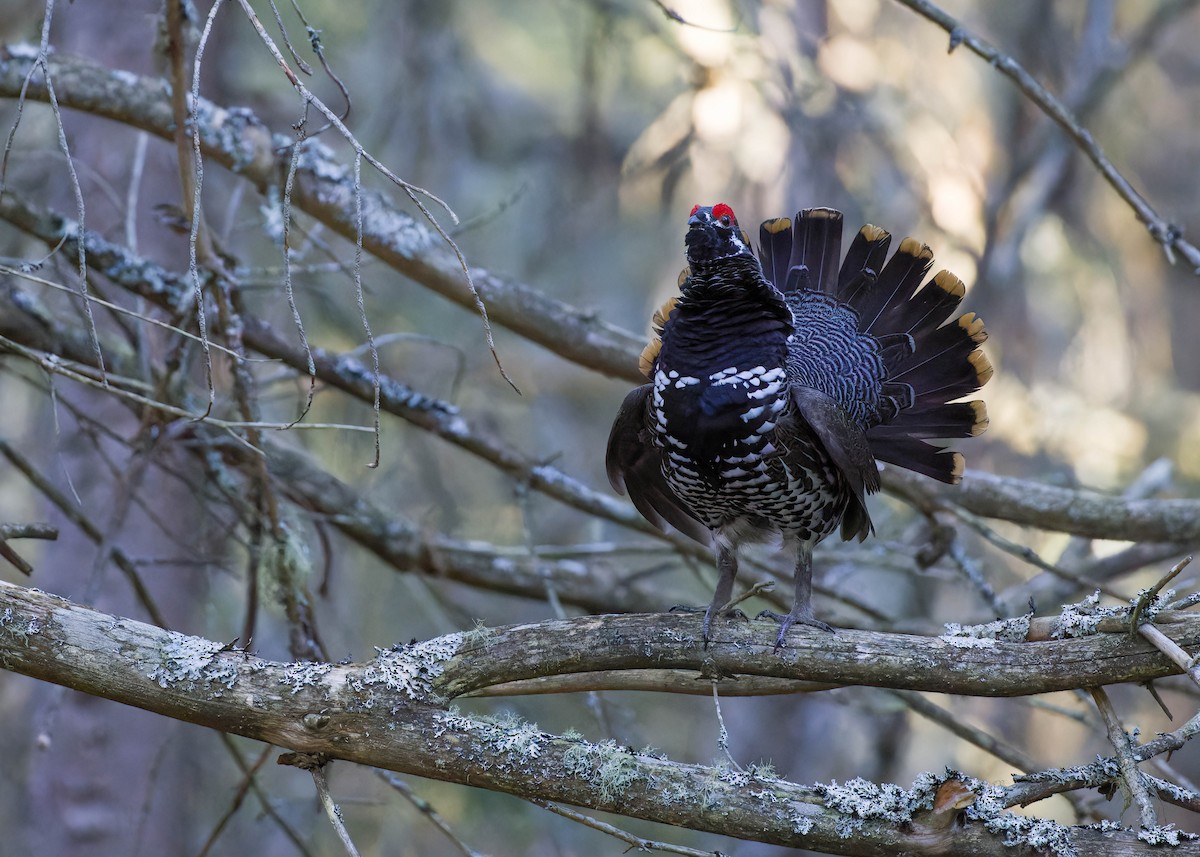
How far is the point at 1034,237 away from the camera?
9.46 metres

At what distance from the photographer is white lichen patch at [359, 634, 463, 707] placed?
252 centimetres

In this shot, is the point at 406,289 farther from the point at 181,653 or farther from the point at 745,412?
the point at 181,653

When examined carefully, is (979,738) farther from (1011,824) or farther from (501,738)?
(501,738)

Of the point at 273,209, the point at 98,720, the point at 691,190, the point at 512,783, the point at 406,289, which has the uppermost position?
the point at 691,190

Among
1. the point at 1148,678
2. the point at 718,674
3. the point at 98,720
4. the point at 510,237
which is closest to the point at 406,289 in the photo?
the point at 510,237

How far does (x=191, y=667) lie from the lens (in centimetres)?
244

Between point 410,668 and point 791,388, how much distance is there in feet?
5.11

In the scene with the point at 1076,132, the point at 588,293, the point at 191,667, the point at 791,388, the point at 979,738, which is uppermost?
the point at 588,293

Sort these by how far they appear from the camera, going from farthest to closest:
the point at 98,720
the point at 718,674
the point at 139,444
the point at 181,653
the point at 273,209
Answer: the point at 98,720 < the point at 273,209 < the point at 139,444 < the point at 718,674 < the point at 181,653

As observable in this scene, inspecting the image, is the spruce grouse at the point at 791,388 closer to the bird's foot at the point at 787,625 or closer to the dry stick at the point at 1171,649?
the bird's foot at the point at 787,625

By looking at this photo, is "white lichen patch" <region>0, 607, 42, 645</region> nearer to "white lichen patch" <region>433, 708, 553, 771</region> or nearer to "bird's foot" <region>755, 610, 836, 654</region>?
"white lichen patch" <region>433, 708, 553, 771</region>

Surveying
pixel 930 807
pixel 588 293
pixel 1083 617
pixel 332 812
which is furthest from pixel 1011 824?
pixel 588 293

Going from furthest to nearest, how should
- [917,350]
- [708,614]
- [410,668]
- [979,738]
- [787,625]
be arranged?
[917,350], [979,738], [708,614], [787,625], [410,668]

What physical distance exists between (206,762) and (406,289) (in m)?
3.58
